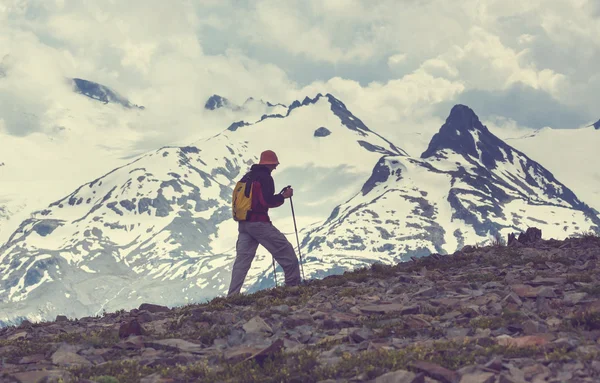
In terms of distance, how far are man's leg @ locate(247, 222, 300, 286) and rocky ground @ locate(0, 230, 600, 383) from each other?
71 cm

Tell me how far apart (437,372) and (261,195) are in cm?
1138

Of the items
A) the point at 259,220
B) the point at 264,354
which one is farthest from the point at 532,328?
the point at 259,220

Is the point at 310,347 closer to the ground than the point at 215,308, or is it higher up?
closer to the ground

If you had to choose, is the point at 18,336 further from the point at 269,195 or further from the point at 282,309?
the point at 269,195

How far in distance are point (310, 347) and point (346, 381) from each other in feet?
8.90

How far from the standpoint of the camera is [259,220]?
71.1ft

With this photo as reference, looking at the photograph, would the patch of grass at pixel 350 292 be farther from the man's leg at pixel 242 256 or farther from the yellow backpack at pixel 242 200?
the yellow backpack at pixel 242 200

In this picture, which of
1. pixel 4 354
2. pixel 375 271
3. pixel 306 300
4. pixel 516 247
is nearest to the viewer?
pixel 4 354

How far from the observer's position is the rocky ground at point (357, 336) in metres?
11.3

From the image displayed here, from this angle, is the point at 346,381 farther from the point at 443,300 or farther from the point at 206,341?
the point at 443,300

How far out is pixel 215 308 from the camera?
62.2 feet

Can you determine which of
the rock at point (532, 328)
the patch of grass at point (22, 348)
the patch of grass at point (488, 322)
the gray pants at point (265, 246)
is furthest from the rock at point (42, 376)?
the gray pants at point (265, 246)

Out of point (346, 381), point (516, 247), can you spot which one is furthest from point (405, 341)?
point (516, 247)

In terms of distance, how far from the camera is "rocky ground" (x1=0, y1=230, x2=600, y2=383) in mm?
11328
